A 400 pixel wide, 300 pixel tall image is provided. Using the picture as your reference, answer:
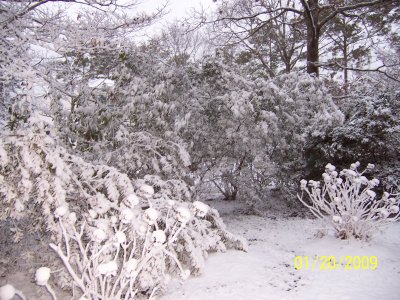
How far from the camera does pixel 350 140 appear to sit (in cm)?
656

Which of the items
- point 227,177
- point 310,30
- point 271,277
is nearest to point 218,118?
point 227,177

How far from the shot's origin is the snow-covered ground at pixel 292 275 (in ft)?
9.59

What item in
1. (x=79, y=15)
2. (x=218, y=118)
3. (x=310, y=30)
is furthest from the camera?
(x=310, y=30)

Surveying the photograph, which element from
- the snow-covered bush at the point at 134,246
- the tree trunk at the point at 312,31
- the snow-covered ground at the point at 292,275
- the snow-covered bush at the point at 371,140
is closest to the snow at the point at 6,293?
the snow-covered bush at the point at 134,246

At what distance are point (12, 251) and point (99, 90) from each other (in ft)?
9.74

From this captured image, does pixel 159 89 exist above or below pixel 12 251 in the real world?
above

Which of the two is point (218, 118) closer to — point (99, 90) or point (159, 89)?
point (159, 89)
